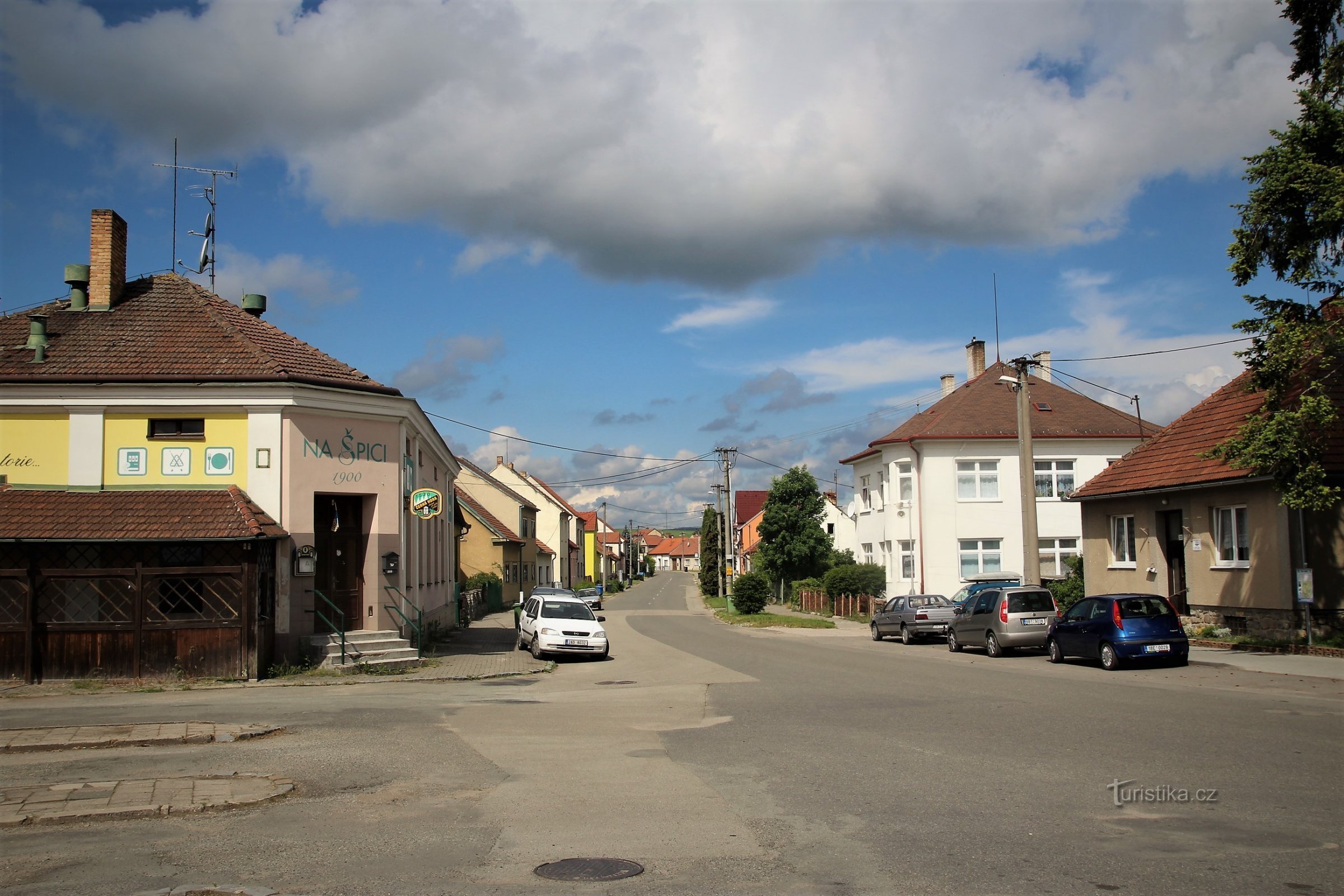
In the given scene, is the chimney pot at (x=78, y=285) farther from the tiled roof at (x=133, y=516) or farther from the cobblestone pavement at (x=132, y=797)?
the cobblestone pavement at (x=132, y=797)

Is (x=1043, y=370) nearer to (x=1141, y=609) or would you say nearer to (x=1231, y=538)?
(x=1231, y=538)

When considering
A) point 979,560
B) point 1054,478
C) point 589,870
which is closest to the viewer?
point 589,870

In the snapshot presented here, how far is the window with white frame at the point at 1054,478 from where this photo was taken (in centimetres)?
4162

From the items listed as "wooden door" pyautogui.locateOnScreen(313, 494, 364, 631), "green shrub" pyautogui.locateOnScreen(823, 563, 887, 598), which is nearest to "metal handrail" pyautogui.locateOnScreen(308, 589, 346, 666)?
"wooden door" pyautogui.locateOnScreen(313, 494, 364, 631)

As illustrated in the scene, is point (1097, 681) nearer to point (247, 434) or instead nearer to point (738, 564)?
point (247, 434)

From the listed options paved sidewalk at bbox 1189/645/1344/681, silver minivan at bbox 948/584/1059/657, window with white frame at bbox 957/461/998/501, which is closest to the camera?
paved sidewalk at bbox 1189/645/1344/681

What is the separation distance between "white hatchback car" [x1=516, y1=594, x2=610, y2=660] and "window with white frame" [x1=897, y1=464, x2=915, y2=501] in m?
21.4

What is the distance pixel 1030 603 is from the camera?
2219cm

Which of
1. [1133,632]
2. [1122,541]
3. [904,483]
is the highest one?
[904,483]

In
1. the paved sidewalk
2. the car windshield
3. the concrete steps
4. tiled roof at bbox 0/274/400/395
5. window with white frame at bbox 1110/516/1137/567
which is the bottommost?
the paved sidewalk

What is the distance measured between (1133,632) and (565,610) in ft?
42.2

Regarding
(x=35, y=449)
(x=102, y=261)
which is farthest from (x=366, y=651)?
(x=102, y=261)

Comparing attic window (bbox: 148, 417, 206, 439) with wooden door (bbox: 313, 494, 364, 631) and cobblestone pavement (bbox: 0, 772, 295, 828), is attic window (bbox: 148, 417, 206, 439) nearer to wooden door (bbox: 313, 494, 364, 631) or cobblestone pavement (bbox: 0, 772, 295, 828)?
wooden door (bbox: 313, 494, 364, 631)

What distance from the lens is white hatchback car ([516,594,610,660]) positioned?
22.9 m
